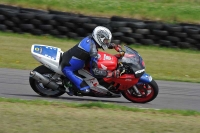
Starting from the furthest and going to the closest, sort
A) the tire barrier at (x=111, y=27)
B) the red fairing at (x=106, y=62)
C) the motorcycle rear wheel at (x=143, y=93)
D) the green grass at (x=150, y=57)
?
the tire barrier at (x=111, y=27), the green grass at (x=150, y=57), the motorcycle rear wheel at (x=143, y=93), the red fairing at (x=106, y=62)

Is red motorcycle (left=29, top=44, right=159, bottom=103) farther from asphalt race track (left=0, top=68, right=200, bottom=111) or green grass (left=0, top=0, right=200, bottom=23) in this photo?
green grass (left=0, top=0, right=200, bottom=23)

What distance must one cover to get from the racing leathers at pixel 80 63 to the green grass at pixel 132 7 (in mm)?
9434

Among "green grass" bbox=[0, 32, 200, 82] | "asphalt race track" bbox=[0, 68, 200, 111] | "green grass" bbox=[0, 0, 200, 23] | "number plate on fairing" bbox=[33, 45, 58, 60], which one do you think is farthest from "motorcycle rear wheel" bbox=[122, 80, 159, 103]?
"green grass" bbox=[0, 0, 200, 23]

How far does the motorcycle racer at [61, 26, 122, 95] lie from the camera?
28.4ft

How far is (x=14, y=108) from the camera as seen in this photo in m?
7.11

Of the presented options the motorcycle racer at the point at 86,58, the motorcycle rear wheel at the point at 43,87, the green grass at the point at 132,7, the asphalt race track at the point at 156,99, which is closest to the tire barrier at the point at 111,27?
the green grass at the point at 132,7

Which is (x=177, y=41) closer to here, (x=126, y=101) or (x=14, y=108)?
(x=126, y=101)

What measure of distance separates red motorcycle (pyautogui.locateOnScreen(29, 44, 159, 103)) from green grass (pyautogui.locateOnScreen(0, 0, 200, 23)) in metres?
9.24

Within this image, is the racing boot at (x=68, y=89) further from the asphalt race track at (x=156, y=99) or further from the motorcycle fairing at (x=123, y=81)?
the motorcycle fairing at (x=123, y=81)

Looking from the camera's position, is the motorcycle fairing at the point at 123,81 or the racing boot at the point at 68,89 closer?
the motorcycle fairing at the point at 123,81

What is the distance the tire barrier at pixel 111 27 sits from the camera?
50.8 feet

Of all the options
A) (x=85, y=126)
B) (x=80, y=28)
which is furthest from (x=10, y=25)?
(x=85, y=126)

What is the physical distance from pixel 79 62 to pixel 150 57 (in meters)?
6.32

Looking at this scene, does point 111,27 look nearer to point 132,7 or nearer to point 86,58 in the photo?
point 132,7
